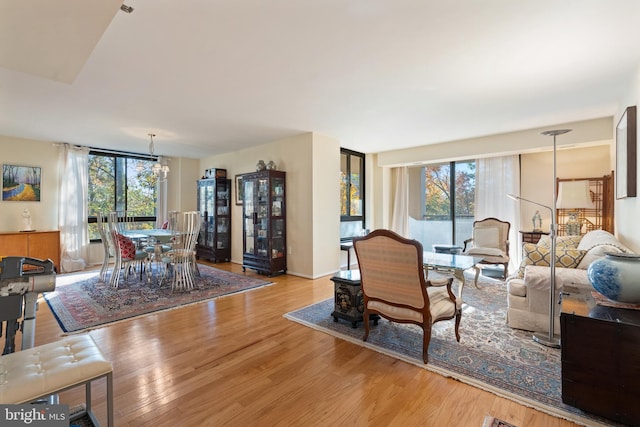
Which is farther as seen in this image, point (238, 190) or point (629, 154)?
point (238, 190)

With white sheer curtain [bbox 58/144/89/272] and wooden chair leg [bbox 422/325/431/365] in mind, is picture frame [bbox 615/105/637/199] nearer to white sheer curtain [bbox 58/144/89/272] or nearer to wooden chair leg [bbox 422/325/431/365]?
wooden chair leg [bbox 422/325/431/365]

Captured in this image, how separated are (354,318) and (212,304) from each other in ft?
6.11

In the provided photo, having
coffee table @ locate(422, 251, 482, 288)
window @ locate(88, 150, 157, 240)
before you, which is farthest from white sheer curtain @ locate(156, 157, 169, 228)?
coffee table @ locate(422, 251, 482, 288)

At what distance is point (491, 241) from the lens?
506 cm

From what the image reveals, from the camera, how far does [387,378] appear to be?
6.83ft

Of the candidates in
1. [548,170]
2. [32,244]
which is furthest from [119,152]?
[548,170]

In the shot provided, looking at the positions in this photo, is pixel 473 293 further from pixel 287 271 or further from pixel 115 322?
pixel 115 322

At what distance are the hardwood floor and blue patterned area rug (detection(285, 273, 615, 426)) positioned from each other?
0.32ft

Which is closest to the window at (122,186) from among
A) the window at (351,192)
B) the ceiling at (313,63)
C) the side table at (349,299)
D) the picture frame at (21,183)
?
the picture frame at (21,183)

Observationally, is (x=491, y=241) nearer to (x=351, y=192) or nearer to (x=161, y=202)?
(x=351, y=192)

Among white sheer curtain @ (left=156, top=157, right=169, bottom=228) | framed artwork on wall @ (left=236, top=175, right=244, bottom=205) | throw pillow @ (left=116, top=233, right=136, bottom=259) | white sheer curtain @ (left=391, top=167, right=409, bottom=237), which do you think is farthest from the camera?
white sheer curtain @ (left=156, top=157, right=169, bottom=228)

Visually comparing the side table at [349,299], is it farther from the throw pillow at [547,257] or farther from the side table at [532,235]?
the side table at [532,235]

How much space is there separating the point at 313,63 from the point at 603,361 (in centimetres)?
284

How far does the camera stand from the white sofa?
2586 millimetres
